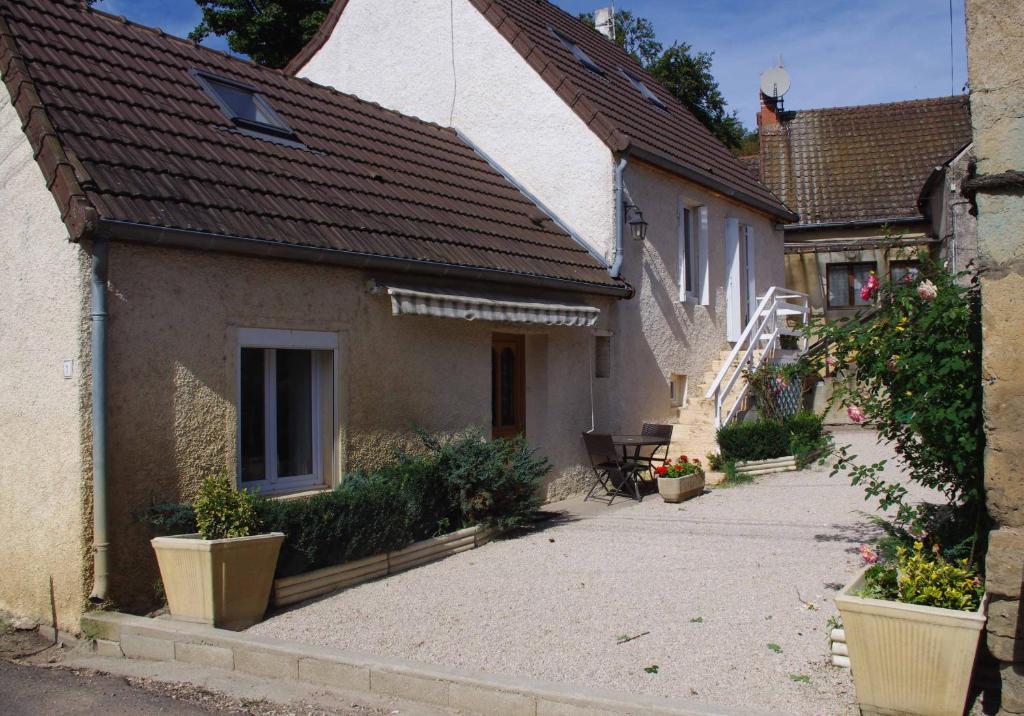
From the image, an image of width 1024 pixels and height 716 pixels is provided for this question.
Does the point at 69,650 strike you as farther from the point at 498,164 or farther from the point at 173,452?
the point at 498,164

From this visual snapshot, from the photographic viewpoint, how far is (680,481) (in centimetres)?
1115

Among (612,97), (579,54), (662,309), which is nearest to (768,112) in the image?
(579,54)

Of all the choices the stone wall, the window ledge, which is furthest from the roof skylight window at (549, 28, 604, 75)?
the stone wall

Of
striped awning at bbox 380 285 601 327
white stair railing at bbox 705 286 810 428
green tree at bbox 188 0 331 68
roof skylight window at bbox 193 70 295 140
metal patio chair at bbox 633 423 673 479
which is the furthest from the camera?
green tree at bbox 188 0 331 68

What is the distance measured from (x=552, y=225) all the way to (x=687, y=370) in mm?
3684

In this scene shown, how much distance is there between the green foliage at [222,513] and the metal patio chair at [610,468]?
5208mm

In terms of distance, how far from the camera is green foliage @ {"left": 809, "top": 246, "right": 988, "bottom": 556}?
17.6 feet

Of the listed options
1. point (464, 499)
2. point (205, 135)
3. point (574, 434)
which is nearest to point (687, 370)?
point (574, 434)

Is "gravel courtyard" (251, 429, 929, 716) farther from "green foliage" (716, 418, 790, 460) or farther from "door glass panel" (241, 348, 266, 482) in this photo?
"green foliage" (716, 418, 790, 460)

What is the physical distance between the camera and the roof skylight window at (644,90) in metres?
17.7

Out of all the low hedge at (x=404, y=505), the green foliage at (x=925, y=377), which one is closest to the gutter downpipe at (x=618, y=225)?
the low hedge at (x=404, y=505)

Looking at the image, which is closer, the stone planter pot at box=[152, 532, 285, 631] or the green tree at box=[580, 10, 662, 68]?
the stone planter pot at box=[152, 532, 285, 631]

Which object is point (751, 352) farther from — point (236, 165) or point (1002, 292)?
point (1002, 292)

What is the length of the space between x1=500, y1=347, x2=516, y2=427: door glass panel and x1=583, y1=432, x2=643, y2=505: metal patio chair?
97cm
